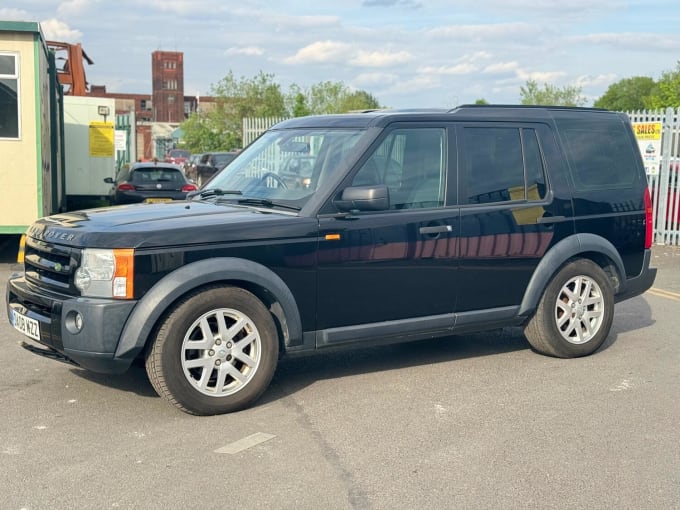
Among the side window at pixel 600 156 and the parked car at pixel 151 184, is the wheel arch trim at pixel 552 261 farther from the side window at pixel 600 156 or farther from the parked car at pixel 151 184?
the parked car at pixel 151 184

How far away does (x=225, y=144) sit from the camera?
5134 centimetres

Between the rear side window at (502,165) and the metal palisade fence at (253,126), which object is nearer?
the rear side window at (502,165)

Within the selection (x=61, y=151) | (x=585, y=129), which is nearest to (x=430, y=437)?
(x=585, y=129)

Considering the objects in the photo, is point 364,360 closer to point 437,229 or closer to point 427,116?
point 437,229

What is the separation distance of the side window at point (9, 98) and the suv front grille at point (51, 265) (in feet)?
24.7

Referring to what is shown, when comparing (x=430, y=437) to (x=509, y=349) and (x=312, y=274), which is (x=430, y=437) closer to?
(x=312, y=274)

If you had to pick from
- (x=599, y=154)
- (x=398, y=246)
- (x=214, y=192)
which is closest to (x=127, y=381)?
(x=214, y=192)

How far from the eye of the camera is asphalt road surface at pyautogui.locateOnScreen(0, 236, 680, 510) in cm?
431

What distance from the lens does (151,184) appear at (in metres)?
18.5

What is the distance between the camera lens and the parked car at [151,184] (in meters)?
18.3

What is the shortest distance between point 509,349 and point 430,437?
2568 mm

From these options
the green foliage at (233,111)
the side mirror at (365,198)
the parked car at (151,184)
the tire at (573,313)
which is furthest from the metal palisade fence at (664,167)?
the green foliage at (233,111)

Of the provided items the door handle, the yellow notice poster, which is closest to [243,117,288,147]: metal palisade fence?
the yellow notice poster

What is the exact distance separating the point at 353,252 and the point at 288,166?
889 millimetres
